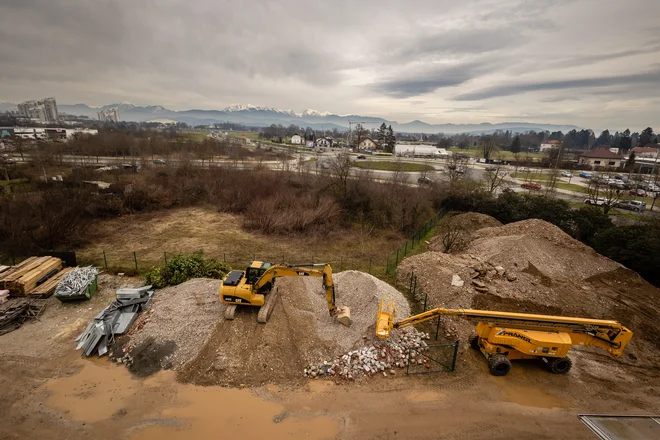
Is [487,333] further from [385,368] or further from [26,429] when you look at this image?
[26,429]

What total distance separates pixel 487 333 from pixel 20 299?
2065 cm

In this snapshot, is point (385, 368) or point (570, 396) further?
point (385, 368)

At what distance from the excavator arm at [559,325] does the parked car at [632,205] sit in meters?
28.5

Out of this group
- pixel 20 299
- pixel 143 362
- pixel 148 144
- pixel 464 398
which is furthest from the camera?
pixel 148 144

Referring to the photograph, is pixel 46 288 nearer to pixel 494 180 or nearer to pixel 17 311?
pixel 17 311

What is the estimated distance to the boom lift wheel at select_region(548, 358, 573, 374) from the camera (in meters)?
11.1

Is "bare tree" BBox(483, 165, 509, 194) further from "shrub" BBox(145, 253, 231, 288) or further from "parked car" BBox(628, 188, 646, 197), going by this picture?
"shrub" BBox(145, 253, 231, 288)

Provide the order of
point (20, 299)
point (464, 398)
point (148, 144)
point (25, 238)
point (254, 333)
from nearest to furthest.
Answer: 1. point (464, 398)
2. point (254, 333)
3. point (20, 299)
4. point (25, 238)
5. point (148, 144)

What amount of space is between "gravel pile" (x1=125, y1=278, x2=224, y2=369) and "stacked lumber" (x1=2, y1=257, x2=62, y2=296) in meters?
6.00

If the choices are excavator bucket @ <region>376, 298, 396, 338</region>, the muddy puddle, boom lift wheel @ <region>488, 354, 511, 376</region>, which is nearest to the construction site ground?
the muddy puddle

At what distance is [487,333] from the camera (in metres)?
11.5

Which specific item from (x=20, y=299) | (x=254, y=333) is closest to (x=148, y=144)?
(x=20, y=299)

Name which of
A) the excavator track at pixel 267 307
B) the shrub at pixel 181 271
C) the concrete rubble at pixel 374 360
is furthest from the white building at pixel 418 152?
the concrete rubble at pixel 374 360

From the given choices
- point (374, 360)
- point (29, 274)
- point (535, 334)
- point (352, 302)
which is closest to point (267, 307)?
point (352, 302)
